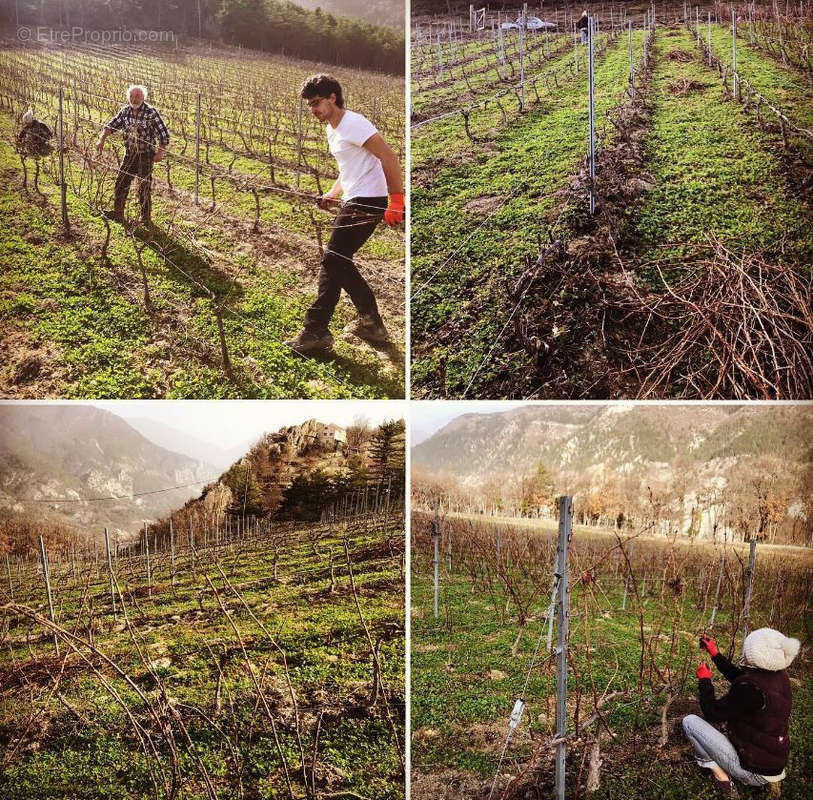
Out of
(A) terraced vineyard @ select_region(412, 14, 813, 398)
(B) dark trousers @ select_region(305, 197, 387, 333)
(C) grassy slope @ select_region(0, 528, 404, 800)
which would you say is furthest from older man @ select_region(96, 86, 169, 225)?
(C) grassy slope @ select_region(0, 528, 404, 800)

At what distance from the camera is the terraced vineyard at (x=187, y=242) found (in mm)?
3225

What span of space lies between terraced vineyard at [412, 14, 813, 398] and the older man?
116cm

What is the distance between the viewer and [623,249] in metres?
3.38

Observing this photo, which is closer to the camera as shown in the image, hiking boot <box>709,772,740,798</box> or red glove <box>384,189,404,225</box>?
hiking boot <box>709,772,740,798</box>

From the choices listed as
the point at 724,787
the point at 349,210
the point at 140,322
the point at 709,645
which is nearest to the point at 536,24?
the point at 349,210

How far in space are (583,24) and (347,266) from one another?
158 cm

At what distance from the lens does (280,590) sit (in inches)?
132

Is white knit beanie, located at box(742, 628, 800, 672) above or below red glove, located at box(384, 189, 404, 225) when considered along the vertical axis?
below

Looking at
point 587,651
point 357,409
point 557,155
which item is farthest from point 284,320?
point 587,651

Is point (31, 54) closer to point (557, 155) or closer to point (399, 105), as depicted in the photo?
point (399, 105)

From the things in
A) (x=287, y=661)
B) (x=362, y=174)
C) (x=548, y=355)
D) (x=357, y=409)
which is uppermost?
(x=362, y=174)

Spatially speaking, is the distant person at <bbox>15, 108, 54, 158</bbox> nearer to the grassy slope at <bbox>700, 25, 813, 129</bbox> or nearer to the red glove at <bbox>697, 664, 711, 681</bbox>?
the grassy slope at <bbox>700, 25, 813, 129</bbox>

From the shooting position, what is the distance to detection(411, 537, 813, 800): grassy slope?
10.5ft

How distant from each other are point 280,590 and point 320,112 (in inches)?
84.8
